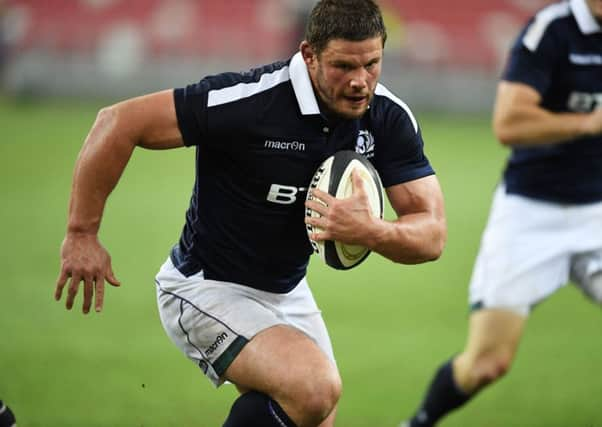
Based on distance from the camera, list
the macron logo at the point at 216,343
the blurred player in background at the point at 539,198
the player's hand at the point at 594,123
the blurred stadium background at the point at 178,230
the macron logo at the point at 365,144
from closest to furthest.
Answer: the macron logo at the point at 216,343 < the macron logo at the point at 365,144 < the player's hand at the point at 594,123 < the blurred player in background at the point at 539,198 < the blurred stadium background at the point at 178,230

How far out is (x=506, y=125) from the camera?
249 inches

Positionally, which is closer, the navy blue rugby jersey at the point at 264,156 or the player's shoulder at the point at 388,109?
the navy blue rugby jersey at the point at 264,156

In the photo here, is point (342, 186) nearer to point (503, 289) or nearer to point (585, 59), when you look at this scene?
point (503, 289)

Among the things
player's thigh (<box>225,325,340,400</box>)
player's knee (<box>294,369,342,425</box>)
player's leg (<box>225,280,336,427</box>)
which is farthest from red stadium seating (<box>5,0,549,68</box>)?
player's knee (<box>294,369,342,425</box>)

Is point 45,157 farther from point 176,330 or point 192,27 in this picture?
point 176,330

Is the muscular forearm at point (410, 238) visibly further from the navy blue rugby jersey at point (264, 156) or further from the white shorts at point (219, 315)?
the white shorts at point (219, 315)

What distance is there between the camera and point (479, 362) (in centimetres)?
628

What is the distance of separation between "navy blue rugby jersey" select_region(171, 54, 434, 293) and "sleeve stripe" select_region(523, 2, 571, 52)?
1.45 metres

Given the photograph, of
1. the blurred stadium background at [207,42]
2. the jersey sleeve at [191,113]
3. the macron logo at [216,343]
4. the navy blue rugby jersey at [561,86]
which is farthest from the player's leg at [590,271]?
the blurred stadium background at [207,42]

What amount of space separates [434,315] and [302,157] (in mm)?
5177

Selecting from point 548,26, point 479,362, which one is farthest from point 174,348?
point 548,26

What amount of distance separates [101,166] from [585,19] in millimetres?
2969

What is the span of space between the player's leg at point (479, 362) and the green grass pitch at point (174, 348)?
0.72m

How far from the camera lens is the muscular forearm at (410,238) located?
15.8ft
